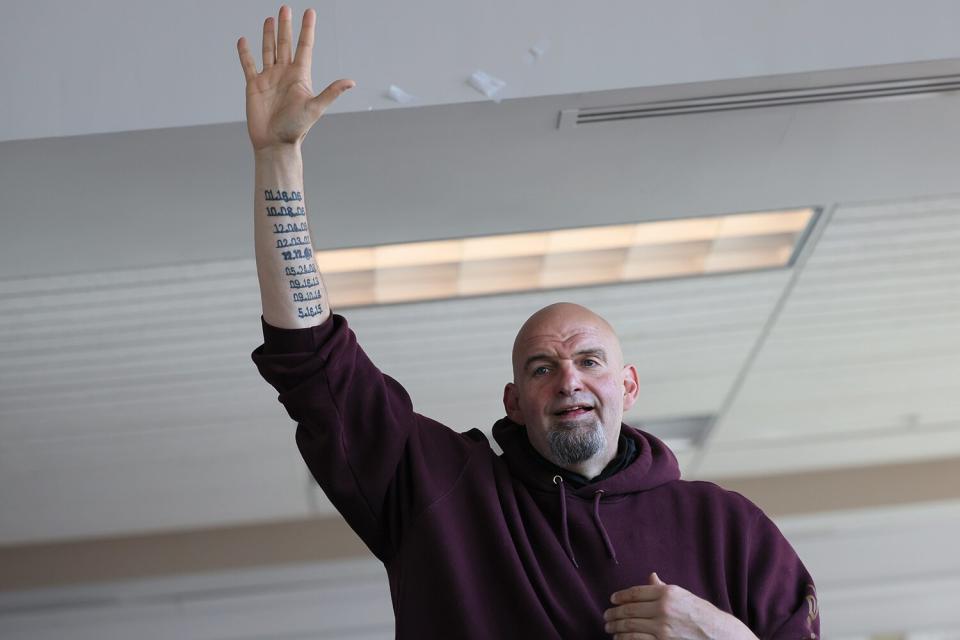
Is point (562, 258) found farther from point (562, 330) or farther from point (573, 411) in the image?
point (573, 411)

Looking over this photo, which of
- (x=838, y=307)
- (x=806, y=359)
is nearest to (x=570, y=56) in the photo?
(x=838, y=307)

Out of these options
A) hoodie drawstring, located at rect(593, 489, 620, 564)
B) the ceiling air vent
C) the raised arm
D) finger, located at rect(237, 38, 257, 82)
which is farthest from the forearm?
the ceiling air vent

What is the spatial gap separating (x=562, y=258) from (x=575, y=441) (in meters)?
1.61

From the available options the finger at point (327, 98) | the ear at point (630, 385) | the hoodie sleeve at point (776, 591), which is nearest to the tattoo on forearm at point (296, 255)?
the finger at point (327, 98)

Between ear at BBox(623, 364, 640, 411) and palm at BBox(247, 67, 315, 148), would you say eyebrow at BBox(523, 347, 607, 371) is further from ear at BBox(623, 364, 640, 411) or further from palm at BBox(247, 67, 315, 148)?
palm at BBox(247, 67, 315, 148)

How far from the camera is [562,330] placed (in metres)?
1.85

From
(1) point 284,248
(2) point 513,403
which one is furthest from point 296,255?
(2) point 513,403

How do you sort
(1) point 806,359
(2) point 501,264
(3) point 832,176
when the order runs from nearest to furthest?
(3) point 832,176 < (2) point 501,264 < (1) point 806,359

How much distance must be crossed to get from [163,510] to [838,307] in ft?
9.73

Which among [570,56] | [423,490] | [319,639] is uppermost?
[570,56]

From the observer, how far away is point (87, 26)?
2305 millimetres

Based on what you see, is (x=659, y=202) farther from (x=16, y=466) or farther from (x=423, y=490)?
(x=16, y=466)

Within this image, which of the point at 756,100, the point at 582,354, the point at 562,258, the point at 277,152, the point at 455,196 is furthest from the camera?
the point at 562,258

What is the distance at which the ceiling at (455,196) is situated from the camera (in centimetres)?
230
